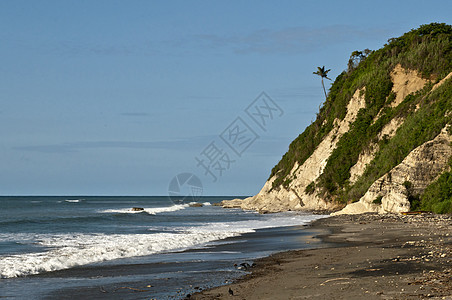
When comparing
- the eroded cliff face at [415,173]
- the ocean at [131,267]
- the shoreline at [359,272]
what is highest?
the eroded cliff face at [415,173]

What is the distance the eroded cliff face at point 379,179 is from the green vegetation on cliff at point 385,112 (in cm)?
81

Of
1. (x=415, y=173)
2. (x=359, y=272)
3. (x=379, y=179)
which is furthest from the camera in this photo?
(x=379, y=179)

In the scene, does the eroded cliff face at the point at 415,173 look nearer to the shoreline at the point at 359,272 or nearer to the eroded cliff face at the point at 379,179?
the eroded cliff face at the point at 379,179

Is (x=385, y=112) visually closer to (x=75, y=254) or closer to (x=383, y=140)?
(x=383, y=140)

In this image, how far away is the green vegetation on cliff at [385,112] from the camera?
37.5 meters

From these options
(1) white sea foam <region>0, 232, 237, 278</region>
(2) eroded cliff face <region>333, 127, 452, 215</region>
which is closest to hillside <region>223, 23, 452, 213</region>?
(2) eroded cliff face <region>333, 127, 452, 215</region>

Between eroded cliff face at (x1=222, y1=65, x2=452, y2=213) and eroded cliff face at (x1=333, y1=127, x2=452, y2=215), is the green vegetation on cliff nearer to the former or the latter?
eroded cliff face at (x1=222, y1=65, x2=452, y2=213)

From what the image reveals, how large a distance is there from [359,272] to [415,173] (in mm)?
23373

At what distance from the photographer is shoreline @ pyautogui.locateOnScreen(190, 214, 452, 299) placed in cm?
886

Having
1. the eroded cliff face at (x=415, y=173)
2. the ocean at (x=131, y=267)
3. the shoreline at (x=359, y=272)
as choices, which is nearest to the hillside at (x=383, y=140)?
the eroded cliff face at (x=415, y=173)

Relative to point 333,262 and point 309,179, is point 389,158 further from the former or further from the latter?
point 333,262

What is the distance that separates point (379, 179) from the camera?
3419cm

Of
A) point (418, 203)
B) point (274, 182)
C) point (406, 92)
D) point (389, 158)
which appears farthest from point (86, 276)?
point (274, 182)

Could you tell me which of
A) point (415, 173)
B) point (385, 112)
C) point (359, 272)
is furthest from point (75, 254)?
point (385, 112)
